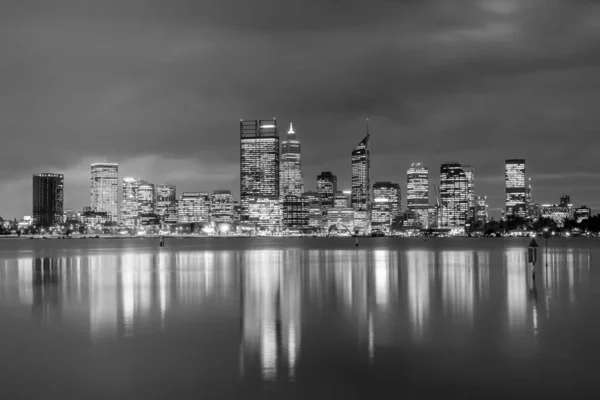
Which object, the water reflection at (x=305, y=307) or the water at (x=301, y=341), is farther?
the water reflection at (x=305, y=307)

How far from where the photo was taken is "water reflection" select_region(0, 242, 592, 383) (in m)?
23.5

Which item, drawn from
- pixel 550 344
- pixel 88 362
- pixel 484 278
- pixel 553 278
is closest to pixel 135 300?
pixel 88 362

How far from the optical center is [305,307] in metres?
32.9

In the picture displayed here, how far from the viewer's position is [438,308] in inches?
1283

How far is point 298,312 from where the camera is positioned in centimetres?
3102

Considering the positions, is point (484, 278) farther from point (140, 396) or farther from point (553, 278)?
point (140, 396)

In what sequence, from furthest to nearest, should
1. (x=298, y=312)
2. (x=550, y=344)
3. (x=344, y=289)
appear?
(x=344, y=289) < (x=298, y=312) < (x=550, y=344)

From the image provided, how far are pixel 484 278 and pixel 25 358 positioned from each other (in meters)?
38.6

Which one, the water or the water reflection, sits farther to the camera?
the water reflection

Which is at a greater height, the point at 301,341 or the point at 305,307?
the point at 301,341

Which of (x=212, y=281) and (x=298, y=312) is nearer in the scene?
(x=298, y=312)

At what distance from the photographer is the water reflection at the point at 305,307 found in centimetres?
2352

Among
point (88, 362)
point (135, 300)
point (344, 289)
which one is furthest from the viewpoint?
point (344, 289)

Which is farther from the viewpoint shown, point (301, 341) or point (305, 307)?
point (305, 307)
